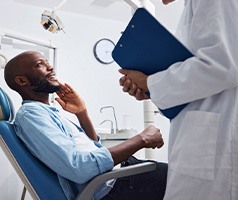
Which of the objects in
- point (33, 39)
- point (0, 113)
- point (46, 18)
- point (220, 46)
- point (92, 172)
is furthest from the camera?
point (33, 39)

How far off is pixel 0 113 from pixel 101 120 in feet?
8.75

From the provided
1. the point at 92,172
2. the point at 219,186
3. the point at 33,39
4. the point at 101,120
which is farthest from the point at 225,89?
Answer: the point at 101,120

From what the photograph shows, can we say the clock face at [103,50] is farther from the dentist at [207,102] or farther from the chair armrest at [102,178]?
the dentist at [207,102]

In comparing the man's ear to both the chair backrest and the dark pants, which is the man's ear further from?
the dark pants

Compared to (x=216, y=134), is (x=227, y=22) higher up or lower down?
higher up

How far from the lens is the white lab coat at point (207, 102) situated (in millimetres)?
810

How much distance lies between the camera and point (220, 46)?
802mm

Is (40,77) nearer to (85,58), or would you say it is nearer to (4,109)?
(4,109)

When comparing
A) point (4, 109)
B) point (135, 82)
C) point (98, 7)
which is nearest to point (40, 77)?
point (4, 109)

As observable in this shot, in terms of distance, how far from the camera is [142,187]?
1469 millimetres

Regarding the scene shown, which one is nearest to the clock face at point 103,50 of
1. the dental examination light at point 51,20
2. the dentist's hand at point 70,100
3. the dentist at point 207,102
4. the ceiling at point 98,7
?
the ceiling at point 98,7

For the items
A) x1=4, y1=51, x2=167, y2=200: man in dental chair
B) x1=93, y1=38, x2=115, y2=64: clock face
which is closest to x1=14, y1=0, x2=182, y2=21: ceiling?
x1=93, y1=38, x2=115, y2=64: clock face

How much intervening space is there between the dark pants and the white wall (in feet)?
7.14

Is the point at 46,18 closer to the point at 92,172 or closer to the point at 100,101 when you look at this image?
the point at 92,172
